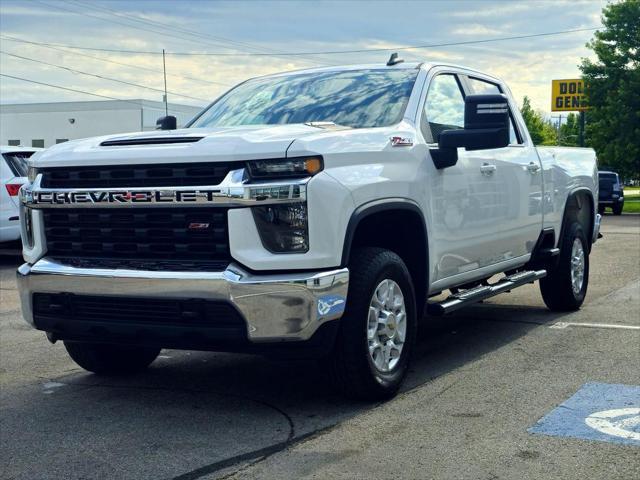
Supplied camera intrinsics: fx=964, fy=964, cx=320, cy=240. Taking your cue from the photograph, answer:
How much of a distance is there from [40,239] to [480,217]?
3.01 metres

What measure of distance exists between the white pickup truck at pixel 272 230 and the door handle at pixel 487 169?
0.19 meters

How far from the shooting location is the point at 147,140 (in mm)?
5336

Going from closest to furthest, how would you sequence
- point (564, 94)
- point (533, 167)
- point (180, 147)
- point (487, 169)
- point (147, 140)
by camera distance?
point (180, 147), point (147, 140), point (487, 169), point (533, 167), point (564, 94)

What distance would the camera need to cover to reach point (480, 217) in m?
6.77

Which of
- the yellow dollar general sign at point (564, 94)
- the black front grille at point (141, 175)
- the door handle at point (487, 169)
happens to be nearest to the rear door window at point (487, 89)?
the door handle at point (487, 169)

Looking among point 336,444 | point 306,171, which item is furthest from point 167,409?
point 306,171

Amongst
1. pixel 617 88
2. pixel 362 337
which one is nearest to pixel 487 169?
pixel 362 337

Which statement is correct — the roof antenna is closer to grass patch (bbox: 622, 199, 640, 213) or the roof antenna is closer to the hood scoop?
the hood scoop

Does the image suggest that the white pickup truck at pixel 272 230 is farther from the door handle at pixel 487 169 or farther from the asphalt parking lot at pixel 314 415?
the asphalt parking lot at pixel 314 415

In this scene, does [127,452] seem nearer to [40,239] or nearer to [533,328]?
[40,239]

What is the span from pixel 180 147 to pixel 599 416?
2.64 metres

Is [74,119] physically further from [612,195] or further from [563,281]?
[563,281]

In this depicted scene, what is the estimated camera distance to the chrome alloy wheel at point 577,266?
343 inches

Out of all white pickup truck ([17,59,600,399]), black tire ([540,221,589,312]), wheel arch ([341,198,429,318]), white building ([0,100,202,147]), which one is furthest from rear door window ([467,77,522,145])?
white building ([0,100,202,147])
